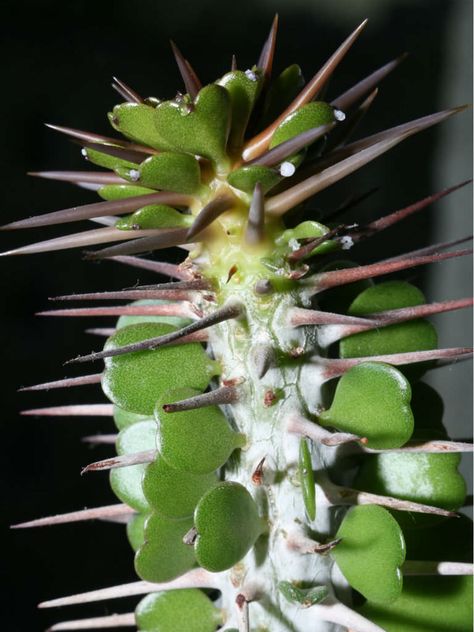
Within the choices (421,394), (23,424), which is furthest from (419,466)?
(23,424)

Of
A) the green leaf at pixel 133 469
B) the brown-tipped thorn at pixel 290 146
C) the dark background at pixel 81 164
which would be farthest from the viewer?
the dark background at pixel 81 164

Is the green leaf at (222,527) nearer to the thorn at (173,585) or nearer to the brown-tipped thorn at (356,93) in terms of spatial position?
the thorn at (173,585)

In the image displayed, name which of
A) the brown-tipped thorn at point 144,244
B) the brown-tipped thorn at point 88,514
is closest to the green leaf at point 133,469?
the brown-tipped thorn at point 88,514

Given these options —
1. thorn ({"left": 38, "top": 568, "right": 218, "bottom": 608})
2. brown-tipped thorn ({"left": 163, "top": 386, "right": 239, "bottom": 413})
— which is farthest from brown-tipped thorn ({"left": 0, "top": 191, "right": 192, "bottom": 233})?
thorn ({"left": 38, "top": 568, "right": 218, "bottom": 608})

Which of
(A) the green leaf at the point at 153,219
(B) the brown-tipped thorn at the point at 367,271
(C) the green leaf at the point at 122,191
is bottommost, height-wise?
(B) the brown-tipped thorn at the point at 367,271

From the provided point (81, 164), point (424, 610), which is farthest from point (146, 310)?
point (81, 164)
